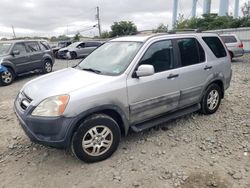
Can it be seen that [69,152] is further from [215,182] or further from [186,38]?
[186,38]

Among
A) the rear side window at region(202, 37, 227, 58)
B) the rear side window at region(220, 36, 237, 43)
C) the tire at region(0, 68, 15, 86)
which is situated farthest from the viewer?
the rear side window at region(220, 36, 237, 43)

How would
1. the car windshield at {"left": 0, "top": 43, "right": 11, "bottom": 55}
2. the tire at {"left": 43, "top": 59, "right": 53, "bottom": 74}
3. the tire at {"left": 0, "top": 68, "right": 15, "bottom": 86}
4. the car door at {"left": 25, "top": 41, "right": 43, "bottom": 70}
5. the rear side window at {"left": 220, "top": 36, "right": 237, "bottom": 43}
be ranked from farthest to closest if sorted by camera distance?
the rear side window at {"left": 220, "top": 36, "right": 237, "bottom": 43}
the tire at {"left": 43, "top": 59, "right": 53, "bottom": 74}
the car door at {"left": 25, "top": 41, "right": 43, "bottom": 70}
the car windshield at {"left": 0, "top": 43, "right": 11, "bottom": 55}
the tire at {"left": 0, "top": 68, "right": 15, "bottom": 86}

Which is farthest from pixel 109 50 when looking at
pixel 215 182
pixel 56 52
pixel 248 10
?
pixel 248 10

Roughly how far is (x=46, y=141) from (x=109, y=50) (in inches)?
78.4

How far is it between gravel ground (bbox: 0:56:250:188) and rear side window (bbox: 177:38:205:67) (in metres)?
1.22

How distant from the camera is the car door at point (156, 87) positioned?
3.82 m

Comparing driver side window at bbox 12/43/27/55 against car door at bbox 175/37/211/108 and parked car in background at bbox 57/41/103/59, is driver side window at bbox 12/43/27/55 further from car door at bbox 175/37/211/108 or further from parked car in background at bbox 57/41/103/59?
parked car in background at bbox 57/41/103/59

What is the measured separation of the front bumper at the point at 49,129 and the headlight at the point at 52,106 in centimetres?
6

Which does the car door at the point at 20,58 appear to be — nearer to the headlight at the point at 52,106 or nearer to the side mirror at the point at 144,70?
the headlight at the point at 52,106

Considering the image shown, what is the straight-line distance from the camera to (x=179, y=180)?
324 centimetres

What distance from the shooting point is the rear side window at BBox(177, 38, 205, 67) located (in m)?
4.51

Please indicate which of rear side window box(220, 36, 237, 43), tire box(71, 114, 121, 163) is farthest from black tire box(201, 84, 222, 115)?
rear side window box(220, 36, 237, 43)

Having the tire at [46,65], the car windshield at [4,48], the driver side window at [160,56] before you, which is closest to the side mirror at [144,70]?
the driver side window at [160,56]

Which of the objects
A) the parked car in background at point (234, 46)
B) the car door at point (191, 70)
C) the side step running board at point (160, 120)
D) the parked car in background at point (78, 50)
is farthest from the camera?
the parked car in background at point (78, 50)
